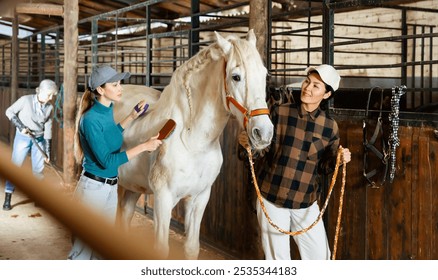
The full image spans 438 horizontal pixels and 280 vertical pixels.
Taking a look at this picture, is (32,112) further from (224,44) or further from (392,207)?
(392,207)

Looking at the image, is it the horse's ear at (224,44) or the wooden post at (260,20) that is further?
the wooden post at (260,20)

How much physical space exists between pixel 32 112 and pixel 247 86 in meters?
2.83

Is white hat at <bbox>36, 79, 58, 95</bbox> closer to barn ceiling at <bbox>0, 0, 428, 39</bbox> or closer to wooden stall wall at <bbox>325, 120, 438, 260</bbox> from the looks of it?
barn ceiling at <bbox>0, 0, 428, 39</bbox>

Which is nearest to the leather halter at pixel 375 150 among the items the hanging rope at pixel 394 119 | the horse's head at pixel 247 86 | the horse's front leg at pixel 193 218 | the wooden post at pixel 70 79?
the hanging rope at pixel 394 119

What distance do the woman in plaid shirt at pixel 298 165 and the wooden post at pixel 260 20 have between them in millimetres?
1076

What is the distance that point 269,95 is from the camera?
271 centimetres

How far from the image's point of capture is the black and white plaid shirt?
207cm

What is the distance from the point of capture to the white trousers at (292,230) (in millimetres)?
2117

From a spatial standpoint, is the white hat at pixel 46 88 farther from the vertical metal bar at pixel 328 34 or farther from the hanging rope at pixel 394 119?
the hanging rope at pixel 394 119

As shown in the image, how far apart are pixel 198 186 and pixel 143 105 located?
489 mm

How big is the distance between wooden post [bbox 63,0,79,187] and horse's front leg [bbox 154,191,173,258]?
292 centimetres
